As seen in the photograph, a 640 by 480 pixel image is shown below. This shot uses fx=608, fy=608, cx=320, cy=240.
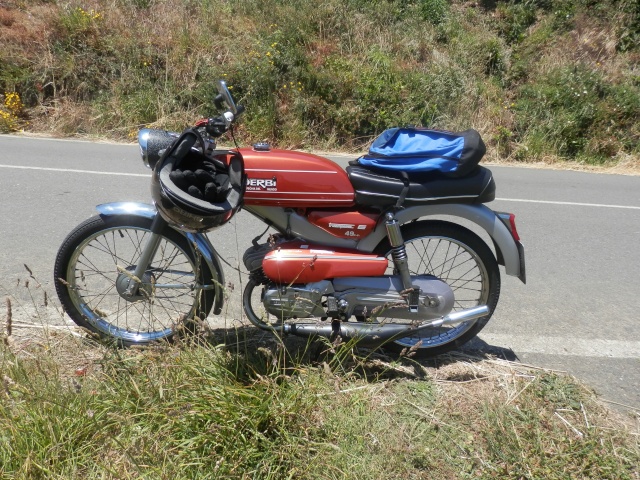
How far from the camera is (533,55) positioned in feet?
46.6

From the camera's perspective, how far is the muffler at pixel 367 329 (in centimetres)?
320

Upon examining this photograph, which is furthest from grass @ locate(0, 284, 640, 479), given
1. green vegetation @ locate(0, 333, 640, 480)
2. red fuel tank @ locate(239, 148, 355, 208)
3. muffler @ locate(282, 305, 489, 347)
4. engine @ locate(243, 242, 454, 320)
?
red fuel tank @ locate(239, 148, 355, 208)

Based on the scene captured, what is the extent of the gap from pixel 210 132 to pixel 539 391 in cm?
218

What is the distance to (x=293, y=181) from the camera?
3.16 metres

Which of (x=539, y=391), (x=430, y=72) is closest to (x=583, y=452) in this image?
(x=539, y=391)

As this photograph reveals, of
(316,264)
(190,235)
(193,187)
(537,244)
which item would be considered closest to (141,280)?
(190,235)

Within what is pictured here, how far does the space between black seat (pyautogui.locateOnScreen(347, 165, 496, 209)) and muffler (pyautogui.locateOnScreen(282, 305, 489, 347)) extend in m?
0.65

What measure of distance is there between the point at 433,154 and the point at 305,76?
8879 millimetres

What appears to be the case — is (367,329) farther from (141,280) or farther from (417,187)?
(141,280)

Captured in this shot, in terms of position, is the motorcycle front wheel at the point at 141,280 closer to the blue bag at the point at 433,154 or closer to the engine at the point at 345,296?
the engine at the point at 345,296

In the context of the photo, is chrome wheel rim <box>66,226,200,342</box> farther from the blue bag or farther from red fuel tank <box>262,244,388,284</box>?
the blue bag

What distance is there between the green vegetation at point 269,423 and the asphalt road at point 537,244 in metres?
0.73

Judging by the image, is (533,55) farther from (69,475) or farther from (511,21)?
(69,475)

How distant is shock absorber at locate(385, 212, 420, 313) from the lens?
10.7 feet
